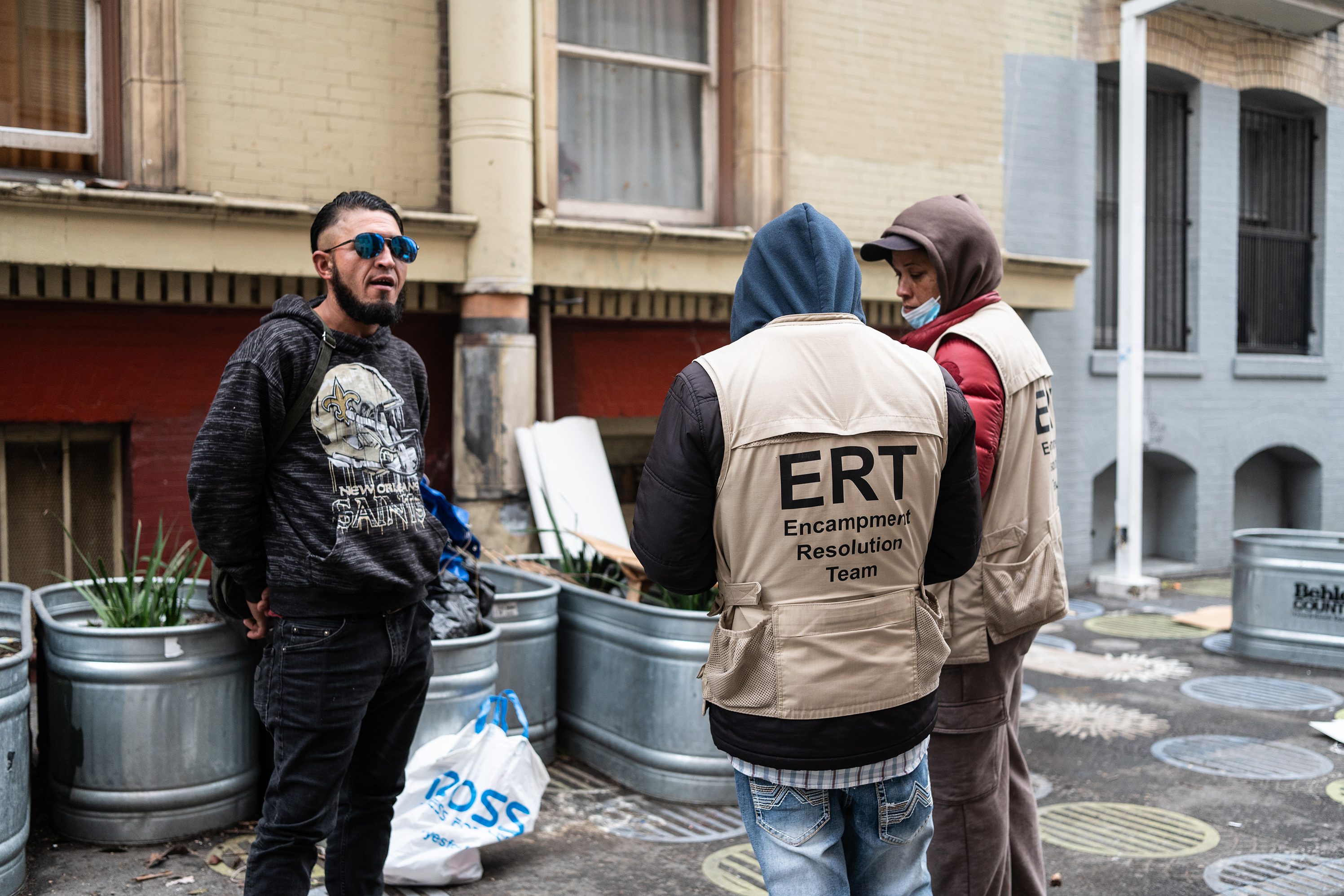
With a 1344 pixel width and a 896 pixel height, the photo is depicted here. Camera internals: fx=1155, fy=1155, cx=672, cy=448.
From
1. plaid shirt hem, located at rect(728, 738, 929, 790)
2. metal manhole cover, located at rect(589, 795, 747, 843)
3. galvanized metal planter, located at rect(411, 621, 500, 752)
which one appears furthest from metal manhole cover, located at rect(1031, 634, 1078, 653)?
plaid shirt hem, located at rect(728, 738, 929, 790)

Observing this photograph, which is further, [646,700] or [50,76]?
[50,76]

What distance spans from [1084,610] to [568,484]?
4613mm

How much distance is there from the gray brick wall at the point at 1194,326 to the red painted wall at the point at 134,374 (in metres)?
6.29

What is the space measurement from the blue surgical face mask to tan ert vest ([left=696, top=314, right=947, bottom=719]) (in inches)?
45.7

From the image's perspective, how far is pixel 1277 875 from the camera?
405 cm

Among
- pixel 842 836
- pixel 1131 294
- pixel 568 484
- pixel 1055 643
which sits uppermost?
pixel 1131 294

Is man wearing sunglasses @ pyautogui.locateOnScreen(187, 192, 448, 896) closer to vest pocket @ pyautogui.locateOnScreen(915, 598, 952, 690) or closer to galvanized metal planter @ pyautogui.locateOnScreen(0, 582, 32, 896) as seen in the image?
galvanized metal planter @ pyautogui.locateOnScreen(0, 582, 32, 896)

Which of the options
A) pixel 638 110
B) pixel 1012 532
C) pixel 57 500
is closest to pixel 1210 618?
pixel 638 110

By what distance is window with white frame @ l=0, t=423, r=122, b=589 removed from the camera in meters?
6.00

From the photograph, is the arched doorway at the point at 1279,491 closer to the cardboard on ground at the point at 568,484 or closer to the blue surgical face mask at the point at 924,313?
the cardboard on ground at the point at 568,484

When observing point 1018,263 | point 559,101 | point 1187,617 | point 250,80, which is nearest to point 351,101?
point 250,80

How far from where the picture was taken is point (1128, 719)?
19.9 ft

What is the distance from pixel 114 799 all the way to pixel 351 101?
416 centimetres

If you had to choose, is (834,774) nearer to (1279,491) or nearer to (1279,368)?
(1279,368)
